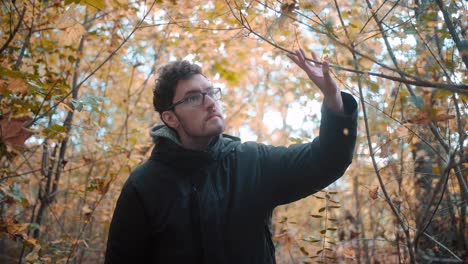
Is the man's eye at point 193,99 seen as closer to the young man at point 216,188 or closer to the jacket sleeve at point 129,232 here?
the young man at point 216,188

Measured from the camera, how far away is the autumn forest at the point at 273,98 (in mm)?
1593

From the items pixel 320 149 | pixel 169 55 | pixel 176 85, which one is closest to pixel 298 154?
pixel 320 149

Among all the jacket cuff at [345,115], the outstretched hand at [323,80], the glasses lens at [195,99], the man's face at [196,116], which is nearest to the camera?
the outstretched hand at [323,80]

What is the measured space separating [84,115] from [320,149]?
2635 mm

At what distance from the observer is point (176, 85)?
7.66ft

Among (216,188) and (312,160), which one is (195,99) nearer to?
(216,188)

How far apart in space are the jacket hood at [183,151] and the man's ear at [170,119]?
9 cm

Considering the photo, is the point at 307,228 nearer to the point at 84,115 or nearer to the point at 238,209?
the point at 84,115

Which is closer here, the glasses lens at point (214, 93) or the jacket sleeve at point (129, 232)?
the jacket sleeve at point (129, 232)

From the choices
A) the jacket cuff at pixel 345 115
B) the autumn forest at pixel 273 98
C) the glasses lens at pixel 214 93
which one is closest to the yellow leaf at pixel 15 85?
the autumn forest at pixel 273 98

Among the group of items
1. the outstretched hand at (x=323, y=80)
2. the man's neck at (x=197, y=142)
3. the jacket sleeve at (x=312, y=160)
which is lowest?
the jacket sleeve at (x=312, y=160)

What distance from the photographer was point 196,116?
217 centimetres

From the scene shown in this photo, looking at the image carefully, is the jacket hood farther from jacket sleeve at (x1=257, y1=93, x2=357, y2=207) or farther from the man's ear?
jacket sleeve at (x1=257, y1=93, x2=357, y2=207)

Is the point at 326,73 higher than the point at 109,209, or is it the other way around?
the point at 326,73
